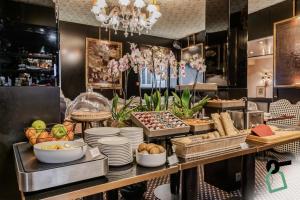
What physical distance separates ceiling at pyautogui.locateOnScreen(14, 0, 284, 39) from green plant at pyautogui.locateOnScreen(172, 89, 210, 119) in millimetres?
3731

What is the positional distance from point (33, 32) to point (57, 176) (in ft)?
3.34

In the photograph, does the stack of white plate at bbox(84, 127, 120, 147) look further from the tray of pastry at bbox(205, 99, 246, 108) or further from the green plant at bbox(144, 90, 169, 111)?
the tray of pastry at bbox(205, 99, 246, 108)

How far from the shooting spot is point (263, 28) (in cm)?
569

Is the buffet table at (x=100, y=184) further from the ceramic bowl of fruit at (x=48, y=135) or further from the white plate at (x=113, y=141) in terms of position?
the ceramic bowl of fruit at (x=48, y=135)

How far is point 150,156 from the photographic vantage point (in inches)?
45.8

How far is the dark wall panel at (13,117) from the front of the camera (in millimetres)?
A: 1437

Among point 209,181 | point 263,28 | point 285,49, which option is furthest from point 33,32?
point 263,28

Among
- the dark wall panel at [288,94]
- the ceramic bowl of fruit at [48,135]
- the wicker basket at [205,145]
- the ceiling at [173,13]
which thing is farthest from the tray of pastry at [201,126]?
the ceiling at [173,13]

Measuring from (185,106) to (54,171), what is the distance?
1340 millimetres

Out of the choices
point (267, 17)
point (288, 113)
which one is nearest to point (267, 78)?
point (267, 17)

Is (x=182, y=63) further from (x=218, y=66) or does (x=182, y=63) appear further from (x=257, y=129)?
(x=218, y=66)

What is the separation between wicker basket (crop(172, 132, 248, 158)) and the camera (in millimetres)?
1316

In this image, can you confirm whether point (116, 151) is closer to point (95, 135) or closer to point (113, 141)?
point (113, 141)

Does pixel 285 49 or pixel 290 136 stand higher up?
pixel 285 49
